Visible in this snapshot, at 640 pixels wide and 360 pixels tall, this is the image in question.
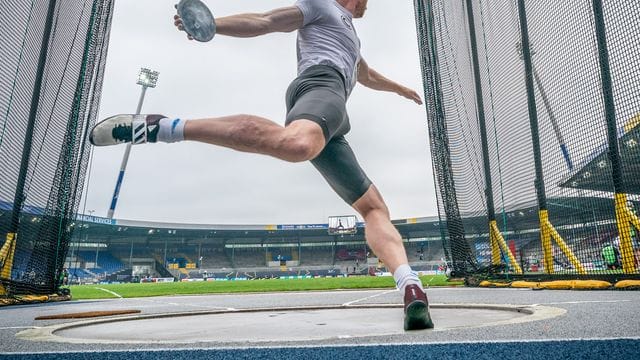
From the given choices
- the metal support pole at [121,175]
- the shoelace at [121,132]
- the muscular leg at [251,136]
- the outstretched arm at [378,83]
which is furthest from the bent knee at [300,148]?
the metal support pole at [121,175]

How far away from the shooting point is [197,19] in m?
1.93

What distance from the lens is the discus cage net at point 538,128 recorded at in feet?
17.5

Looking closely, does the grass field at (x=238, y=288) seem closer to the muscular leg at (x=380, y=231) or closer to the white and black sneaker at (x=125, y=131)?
the muscular leg at (x=380, y=231)

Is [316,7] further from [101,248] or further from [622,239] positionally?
[101,248]

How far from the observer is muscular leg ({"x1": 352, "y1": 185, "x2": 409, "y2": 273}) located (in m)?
2.42

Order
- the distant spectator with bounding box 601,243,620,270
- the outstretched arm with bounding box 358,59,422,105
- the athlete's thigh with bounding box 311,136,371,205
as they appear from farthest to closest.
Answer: the distant spectator with bounding box 601,243,620,270 → the outstretched arm with bounding box 358,59,422,105 → the athlete's thigh with bounding box 311,136,371,205

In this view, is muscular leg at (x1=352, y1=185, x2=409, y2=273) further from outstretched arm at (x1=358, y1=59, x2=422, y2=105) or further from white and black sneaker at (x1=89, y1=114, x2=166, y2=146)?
white and black sneaker at (x1=89, y1=114, x2=166, y2=146)

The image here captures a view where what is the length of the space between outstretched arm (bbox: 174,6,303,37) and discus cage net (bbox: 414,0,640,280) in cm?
460

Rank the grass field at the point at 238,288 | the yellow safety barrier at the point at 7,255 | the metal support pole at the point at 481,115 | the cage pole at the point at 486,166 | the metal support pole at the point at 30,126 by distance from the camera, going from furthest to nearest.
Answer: the grass field at the point at 238,288
the metal support pole at the point at 481,115
the cage pole at the point at 486,166
the metal support pole at the point at 30,126
the yellow safety barrier at the point at 7,255

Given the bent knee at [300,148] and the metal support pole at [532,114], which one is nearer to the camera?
the bent knee at [300,148]

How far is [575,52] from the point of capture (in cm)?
591

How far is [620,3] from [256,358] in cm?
604

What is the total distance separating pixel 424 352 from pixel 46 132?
321 inches

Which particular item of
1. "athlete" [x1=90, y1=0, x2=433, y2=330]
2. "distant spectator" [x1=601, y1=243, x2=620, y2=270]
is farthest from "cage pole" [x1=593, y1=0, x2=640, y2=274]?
"athlete" [x1=90, y1=0, x2=433, y2=330]
